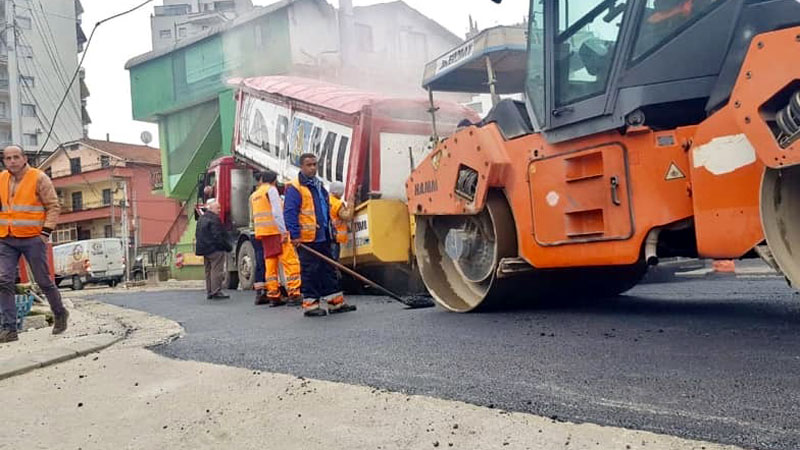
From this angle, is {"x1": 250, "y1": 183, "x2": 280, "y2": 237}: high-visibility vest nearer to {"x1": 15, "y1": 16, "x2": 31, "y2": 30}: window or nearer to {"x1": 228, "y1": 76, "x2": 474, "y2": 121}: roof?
{"x1": 228, "y1": 76, "x2": 474, "y2": 121}: roof

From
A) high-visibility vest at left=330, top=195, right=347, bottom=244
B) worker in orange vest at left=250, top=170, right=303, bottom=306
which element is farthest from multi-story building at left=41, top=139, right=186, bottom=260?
high-visibility vest at left=330, top=195, right=347, bottom=244

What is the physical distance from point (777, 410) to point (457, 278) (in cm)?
325

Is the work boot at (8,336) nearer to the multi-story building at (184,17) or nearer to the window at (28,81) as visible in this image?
the window at (28,81)

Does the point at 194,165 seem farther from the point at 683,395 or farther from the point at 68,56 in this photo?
the point at 68,56

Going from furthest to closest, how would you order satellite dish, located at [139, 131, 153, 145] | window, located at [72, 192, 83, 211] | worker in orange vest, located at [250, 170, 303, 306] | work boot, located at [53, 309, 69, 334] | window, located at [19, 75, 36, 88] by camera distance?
1. window, located at [19, 75, 36, 88]
2. window, located at [72, 192, 83, 211]
3. satellite dish, located at [139, 131, 153, 145]
4. worker in orange vest, located at [250, 170, 303, 306]
5. work boot, located at [53, 309, 69, 334]

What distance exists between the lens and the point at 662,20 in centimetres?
358

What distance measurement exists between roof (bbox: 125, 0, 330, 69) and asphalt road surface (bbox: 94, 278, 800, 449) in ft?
55.4

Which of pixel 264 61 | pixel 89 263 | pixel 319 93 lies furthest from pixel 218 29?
pixel 319 93

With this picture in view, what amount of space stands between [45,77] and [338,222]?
45.4 meters

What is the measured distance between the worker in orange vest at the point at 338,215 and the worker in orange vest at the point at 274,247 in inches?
17.8

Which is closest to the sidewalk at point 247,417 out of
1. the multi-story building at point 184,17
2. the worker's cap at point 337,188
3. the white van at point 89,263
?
the worker's cap at point 337,188

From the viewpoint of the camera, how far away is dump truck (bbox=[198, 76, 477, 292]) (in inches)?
271

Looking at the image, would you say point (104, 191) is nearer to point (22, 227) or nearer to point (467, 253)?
point (22, 227)

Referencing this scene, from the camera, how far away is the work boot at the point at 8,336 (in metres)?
4.73
